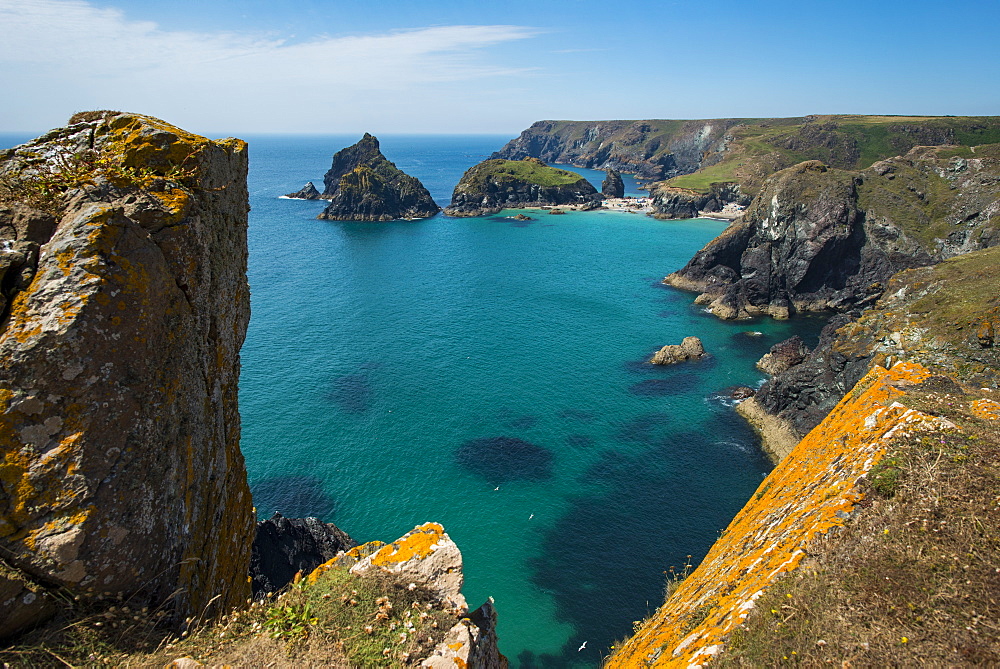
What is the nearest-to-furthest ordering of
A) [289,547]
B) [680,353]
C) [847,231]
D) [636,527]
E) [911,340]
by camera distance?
[289,547], [636,527], [911,340], [680,353], [847,231]

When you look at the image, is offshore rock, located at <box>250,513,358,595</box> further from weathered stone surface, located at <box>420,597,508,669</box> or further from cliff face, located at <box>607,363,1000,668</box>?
cliff face, located at <box>607,363,1000,668</box>

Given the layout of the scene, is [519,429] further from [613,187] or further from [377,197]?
[613,187]

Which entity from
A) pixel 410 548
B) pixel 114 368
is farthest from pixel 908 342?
pixel 114 368

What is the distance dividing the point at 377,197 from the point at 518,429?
11186 cm

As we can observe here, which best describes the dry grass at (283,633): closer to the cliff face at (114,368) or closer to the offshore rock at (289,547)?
the cliff face at (114,368)

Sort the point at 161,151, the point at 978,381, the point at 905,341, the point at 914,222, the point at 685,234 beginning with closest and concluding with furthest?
the point at 161,151
the point at 978,381
the point at 905,341
the point at 914,222
the point at 685,234

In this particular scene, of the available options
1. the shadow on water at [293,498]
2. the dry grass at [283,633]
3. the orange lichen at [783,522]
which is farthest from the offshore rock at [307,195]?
the dry grass at [283,633]

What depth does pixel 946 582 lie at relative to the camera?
23.4ft

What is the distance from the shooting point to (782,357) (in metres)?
53.6

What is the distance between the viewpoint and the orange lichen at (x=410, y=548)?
30.2 ft

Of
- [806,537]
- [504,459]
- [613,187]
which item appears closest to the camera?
[806,537]

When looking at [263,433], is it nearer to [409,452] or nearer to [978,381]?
[409,452]

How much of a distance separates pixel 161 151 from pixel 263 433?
120ft

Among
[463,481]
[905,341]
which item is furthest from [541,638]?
[905,341]
